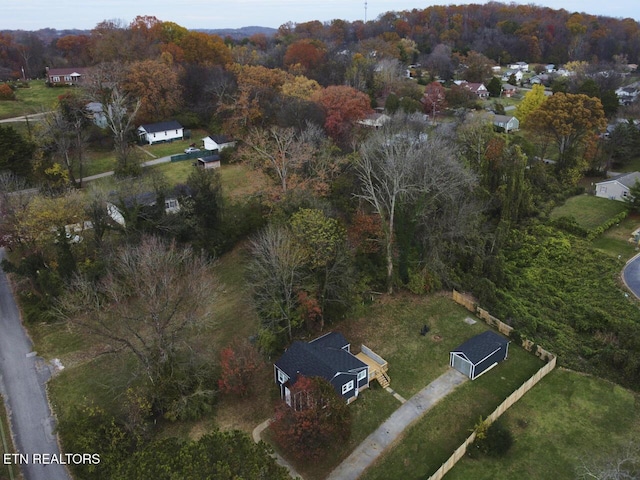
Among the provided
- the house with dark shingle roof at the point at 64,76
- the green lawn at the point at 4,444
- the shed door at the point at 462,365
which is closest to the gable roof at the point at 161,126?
the house with dark shingle roof at the point at 64,76

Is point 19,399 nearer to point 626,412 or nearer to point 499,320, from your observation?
point 499,320

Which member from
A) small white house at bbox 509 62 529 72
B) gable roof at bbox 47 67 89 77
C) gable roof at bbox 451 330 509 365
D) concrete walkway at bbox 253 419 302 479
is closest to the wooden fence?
gable roof at bbox 451 330 509 365

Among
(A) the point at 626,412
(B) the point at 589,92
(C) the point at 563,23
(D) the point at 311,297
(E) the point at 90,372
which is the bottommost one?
(A) the point at 626,412

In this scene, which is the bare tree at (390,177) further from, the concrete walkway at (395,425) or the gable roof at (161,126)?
the gable roof at (161,126)

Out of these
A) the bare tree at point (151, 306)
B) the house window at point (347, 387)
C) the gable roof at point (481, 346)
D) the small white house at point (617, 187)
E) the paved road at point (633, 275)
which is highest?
the bare tree at point (151, 306)

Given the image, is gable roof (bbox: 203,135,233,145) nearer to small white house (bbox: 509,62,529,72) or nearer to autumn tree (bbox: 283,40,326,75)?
autumn tree (bbox: 283,40,326,75)

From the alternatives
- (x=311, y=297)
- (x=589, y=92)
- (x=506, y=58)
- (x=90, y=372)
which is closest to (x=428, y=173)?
(x=311, y=297)
